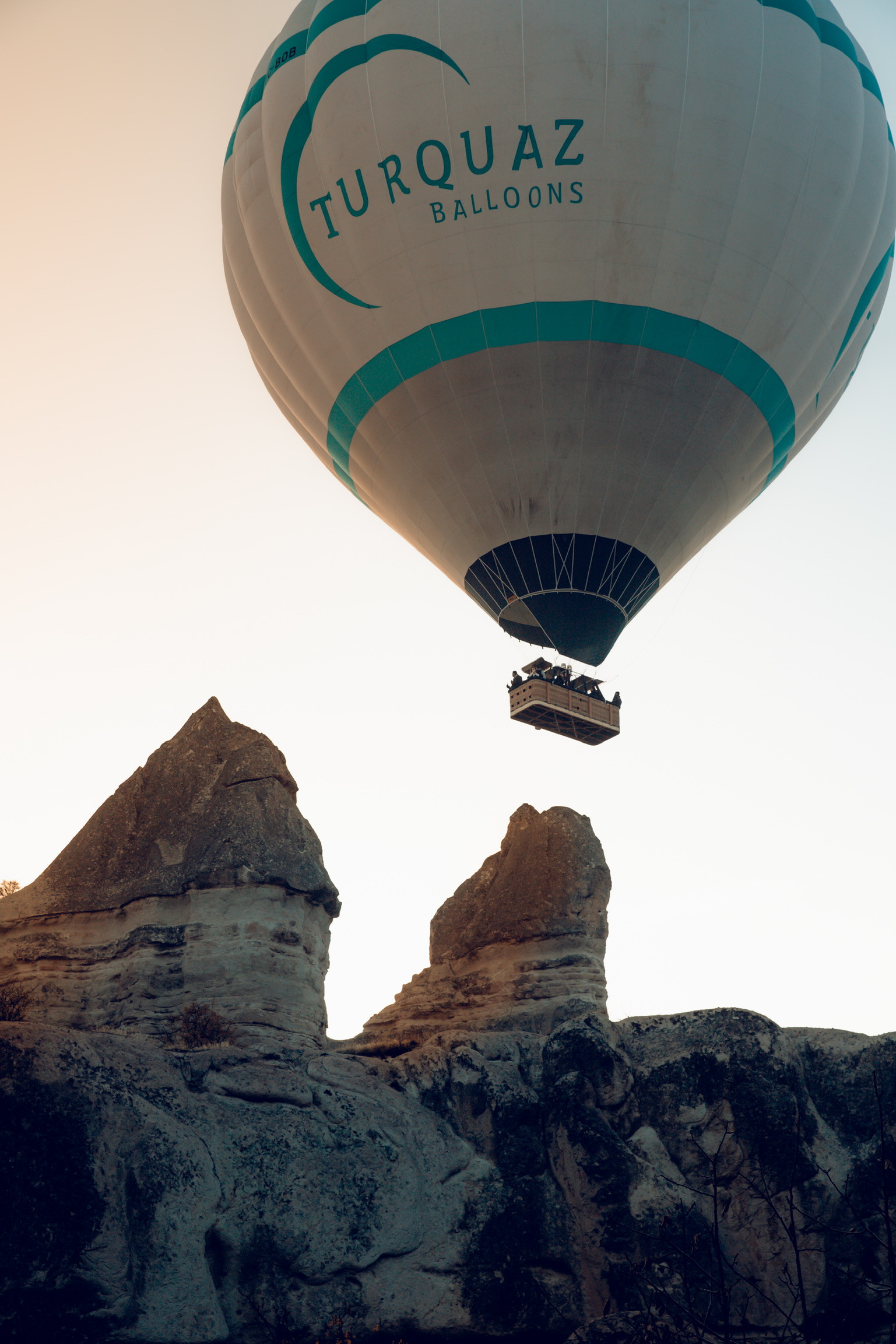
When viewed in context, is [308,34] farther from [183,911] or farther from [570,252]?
[183,911]

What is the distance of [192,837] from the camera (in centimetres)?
2538

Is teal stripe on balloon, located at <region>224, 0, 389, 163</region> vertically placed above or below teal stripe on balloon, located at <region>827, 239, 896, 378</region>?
above

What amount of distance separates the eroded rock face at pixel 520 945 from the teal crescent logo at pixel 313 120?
14.3m

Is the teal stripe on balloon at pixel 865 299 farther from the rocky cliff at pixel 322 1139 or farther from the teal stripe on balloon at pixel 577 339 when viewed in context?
the rocky cliff at pixel 322 1139

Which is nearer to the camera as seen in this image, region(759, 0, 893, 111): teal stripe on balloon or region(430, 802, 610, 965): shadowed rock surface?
region(430, 802, 610, 965): shadowed rock surface

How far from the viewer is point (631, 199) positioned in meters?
31.9

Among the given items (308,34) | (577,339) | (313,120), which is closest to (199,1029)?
(577,339)

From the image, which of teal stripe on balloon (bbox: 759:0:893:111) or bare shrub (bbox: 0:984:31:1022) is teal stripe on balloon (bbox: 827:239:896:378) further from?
bare shrub (bbox: 0:984:31:1022)

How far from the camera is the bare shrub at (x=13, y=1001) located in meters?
23.3

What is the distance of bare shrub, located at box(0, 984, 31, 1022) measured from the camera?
23281 millimetres

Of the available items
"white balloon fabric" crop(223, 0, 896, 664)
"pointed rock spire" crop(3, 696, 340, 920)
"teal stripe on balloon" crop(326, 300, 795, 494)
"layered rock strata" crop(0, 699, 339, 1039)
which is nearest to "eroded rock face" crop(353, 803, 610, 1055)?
"layered rock strata" crop(0, 699, 339, 1039)

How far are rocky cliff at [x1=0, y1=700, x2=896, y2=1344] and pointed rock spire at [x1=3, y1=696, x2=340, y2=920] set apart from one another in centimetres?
6

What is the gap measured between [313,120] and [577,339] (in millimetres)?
8756

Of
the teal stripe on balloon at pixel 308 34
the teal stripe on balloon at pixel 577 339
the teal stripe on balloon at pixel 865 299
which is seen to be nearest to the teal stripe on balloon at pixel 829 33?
the teal stripe on balloon at pixel 865 299
